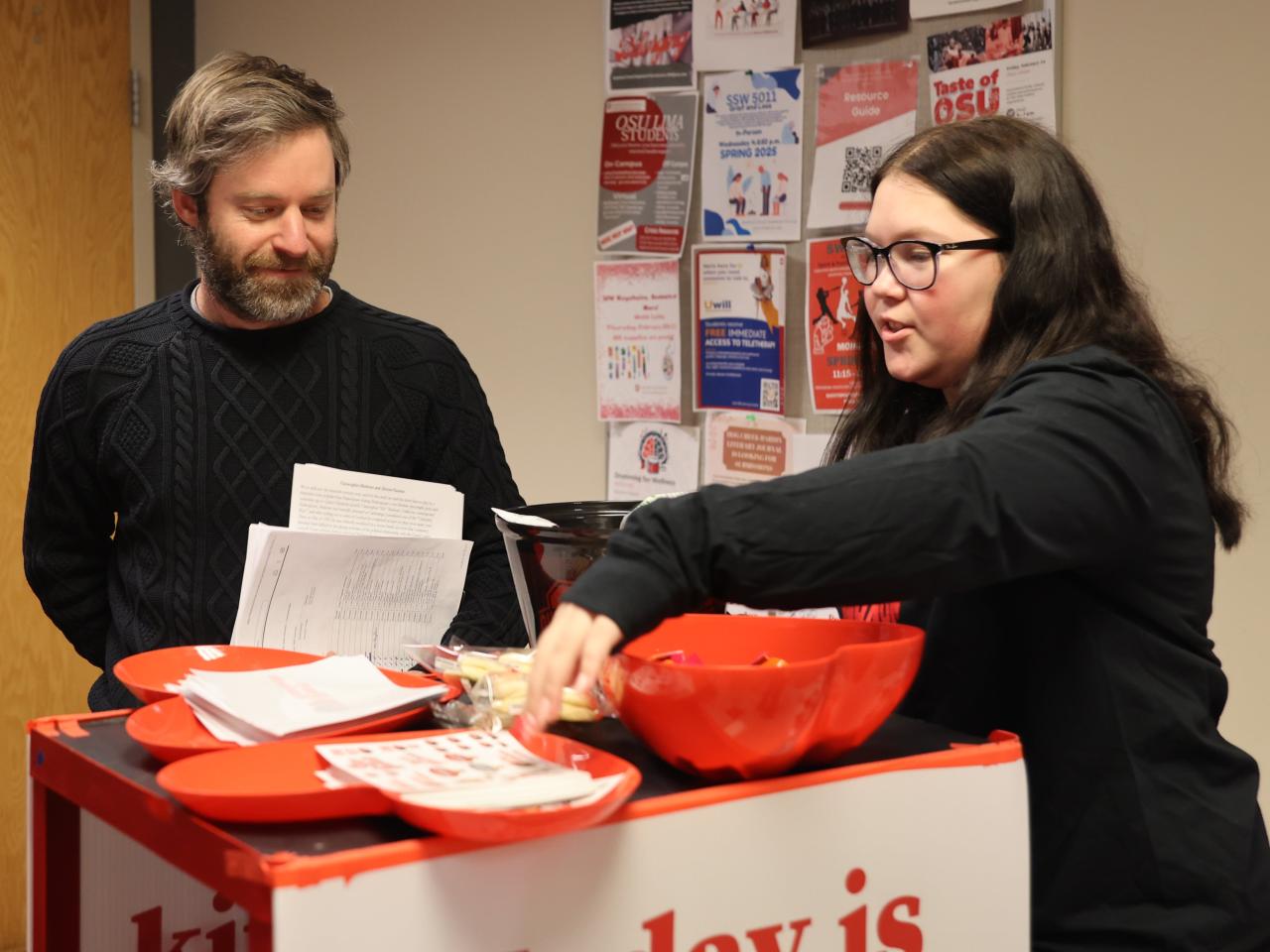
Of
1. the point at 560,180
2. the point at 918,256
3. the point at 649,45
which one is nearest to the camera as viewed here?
the point at 918,256

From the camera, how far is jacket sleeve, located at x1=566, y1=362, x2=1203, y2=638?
93 cm

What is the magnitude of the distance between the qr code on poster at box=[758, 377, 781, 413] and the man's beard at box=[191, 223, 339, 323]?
1007 mm

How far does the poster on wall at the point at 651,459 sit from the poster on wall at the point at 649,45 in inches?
25.7

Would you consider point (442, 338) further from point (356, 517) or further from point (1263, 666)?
point (1263, 666)

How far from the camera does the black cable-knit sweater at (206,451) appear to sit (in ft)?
5.54

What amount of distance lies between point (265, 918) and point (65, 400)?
1.11 metres

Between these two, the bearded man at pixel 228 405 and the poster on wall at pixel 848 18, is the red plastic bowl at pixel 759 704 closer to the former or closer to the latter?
the bearded man at pixel 228 405

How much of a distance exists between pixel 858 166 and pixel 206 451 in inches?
48.2

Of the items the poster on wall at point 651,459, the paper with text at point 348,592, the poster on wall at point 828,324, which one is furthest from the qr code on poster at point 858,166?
the paper with text at point 348,592

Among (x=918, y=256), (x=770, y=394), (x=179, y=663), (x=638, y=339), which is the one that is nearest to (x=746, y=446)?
(x=770, y=394)

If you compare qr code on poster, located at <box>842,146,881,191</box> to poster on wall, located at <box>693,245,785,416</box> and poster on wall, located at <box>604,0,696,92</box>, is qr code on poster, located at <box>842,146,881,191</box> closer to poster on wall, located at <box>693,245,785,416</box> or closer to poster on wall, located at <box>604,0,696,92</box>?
poster on wall, located at <box>693,245,785,416</box>

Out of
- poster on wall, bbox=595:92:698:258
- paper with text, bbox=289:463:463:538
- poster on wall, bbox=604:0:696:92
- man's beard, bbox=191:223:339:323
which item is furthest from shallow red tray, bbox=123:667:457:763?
poster on wall, bbox=604:0:696:92

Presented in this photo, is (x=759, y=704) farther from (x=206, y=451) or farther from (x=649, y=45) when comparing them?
(x=649, y=45)

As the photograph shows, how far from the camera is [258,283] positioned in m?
1.68
